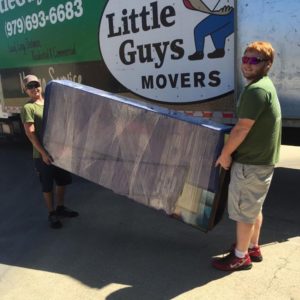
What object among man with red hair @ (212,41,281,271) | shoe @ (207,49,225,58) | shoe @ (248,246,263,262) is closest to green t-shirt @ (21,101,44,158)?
shoe @ (207,49,225,58)

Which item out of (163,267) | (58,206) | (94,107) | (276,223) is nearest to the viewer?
(163,267)

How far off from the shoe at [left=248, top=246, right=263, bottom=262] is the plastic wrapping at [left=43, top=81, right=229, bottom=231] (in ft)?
1.57

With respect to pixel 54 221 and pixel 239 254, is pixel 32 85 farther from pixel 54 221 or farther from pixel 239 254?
pixel 239 254

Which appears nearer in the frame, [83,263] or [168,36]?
[83,263]

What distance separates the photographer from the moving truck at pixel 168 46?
4.28 m

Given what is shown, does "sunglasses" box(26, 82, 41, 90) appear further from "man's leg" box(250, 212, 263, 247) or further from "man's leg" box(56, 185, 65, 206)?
"man's leg" box(250, 212, 263, 247)

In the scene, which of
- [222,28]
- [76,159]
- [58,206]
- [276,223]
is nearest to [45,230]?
[58,206]

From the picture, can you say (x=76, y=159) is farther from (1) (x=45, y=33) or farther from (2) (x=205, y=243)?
(1) (x=45, y=33)

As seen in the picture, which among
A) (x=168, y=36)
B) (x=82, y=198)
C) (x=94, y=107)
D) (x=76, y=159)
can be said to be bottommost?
(x=82, y=198)

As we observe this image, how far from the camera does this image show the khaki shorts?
3.35 metres

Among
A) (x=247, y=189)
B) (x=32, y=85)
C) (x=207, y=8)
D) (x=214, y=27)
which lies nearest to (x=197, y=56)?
(x=214, y=27)

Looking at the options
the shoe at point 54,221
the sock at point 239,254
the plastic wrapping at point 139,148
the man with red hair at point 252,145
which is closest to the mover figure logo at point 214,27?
the plastic wrapping at point 139,148

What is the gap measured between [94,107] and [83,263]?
1326 mm

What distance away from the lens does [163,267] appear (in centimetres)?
378
